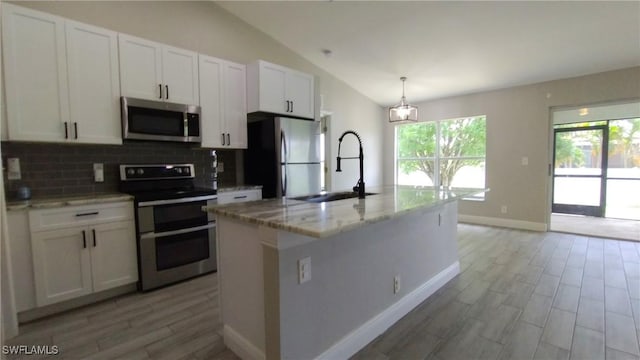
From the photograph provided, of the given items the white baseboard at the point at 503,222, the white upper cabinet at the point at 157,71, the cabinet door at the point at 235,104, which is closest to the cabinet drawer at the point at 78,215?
the white upper cabinet at the point at 157,71

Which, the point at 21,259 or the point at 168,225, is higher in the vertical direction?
the point at 168,225

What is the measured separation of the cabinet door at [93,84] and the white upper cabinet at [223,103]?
31.9 inches

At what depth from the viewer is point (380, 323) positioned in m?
1.99

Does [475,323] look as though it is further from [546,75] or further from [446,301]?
[546,75]

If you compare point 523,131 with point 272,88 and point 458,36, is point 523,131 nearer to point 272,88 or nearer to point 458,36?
point 458,36

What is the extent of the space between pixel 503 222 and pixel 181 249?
501 cm

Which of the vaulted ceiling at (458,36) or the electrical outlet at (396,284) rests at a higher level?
the vaulted ceiling at (458,36)

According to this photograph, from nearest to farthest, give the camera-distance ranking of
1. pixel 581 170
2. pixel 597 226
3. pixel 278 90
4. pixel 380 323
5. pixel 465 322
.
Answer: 1. pixel 380 323
2. pixel 465 322
3. pixel 278 90
4. pixel 597 226
5. pixel 581 170

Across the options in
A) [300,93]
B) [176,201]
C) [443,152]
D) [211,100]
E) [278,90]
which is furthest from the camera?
[443,152]

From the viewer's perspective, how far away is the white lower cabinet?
Answer: 222 centimetres

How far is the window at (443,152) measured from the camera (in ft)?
17.8

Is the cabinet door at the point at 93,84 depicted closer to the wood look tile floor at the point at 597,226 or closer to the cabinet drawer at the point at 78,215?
the cabinet drawer at the point at 78,215

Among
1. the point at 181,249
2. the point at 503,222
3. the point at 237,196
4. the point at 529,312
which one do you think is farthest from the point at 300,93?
the point at 503,222

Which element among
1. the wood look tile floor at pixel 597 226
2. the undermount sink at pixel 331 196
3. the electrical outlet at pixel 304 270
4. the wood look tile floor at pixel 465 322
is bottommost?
the wood look tile floor at pixel 465 322
